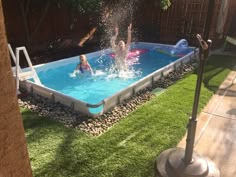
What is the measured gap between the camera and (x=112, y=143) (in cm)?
324

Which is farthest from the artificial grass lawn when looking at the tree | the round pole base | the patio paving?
the tree

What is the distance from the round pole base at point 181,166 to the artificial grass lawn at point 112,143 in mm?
129

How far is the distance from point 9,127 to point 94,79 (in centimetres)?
590

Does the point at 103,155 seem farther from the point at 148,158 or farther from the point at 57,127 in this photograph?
the point at 57,127

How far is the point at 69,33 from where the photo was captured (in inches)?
388

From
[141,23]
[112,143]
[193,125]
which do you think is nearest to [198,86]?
[193,125]

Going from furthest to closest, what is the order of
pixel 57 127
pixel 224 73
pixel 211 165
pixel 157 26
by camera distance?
pixel 157 26, pixel 224 73, pixel 57 127, pixel 211 165

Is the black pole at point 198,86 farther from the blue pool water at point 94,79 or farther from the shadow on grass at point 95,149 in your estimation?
the blue pool water at point 94,79

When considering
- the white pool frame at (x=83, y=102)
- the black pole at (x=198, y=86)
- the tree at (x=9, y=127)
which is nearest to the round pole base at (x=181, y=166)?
the black pole at (x=198, y=86)

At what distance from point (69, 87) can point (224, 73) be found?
4.37m

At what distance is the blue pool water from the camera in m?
6.18

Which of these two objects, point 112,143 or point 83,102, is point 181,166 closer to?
point 112,143

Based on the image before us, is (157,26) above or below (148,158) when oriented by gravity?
above

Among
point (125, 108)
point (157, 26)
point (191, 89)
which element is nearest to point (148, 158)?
point (125, 108)
